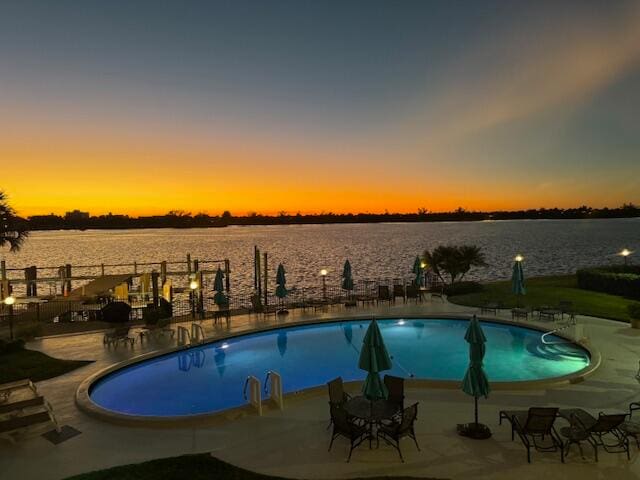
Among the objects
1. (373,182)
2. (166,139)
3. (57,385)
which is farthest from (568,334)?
(373,182)

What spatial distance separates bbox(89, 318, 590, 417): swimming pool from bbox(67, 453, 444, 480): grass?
343 cm

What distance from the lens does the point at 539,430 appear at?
7.38 m

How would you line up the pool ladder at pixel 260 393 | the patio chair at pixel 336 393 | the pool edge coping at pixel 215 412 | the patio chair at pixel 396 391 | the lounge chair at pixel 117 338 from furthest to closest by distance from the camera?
1. the lounge chair at pixel 117 338
2. the pool ladder at pixel 260 393
3. the pool edge coping at pixel 215 412
4. the patio chair at pixel 336 393
5. the patio chair at pixel 396 391

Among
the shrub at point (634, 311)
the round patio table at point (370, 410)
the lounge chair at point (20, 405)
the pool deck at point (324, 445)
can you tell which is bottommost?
the pool deck at point (324, 445)

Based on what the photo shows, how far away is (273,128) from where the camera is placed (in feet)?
121

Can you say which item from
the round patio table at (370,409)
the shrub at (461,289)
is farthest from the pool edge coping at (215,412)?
the shrub at (461,289)

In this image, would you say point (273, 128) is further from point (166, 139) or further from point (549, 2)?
point (549, 2)

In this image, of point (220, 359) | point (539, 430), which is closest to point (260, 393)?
point (539, 430)

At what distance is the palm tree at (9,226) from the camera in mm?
18844

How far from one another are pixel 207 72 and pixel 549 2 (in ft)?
59.2

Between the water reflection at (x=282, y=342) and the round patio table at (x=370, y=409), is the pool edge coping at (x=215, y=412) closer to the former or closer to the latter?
the round patio table at (x=370, y=409)

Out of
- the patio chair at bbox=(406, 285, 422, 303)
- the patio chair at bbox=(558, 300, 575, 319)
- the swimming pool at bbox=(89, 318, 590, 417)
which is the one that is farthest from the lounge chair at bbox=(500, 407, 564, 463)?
the patio chair at bbox=(406, 285, 422, 303)

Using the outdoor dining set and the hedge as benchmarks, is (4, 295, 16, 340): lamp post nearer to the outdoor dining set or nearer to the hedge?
the outdoor dining set

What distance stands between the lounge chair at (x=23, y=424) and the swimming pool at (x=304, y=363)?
1.84 meters
